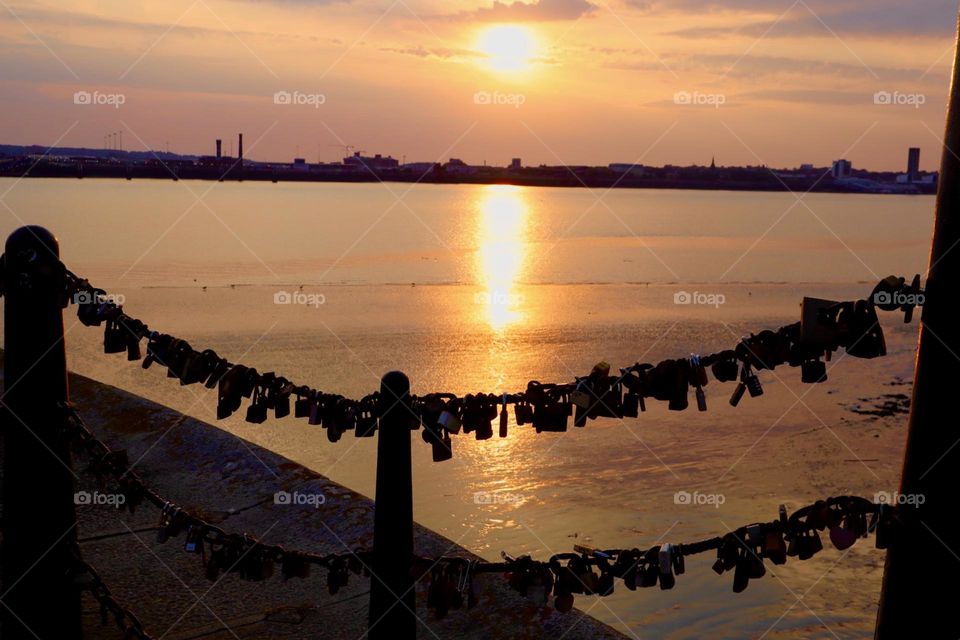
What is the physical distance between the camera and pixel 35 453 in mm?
3533

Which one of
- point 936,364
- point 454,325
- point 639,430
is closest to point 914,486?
point 936,364

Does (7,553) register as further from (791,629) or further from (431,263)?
(431,263)

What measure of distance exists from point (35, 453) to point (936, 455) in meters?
3.14

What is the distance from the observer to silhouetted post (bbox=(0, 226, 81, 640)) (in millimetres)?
3453

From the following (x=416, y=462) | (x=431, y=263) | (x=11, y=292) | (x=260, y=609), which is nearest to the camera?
(x=11, y=292)

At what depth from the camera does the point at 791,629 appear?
6930mm

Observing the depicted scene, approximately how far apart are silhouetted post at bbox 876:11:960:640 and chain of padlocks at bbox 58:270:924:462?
11cm

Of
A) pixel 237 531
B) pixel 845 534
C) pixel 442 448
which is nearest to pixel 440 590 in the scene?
pixel 442 448

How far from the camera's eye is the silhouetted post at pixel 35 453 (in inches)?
136

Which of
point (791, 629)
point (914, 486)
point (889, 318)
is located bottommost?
point (791, 629)

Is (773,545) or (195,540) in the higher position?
(773,545)

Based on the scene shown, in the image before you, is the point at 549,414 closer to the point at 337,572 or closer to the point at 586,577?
the point at 586,577

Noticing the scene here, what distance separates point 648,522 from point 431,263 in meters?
30.9

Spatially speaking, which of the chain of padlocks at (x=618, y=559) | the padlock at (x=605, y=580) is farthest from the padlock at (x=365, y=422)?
the padlock at (x=605, y=580)
